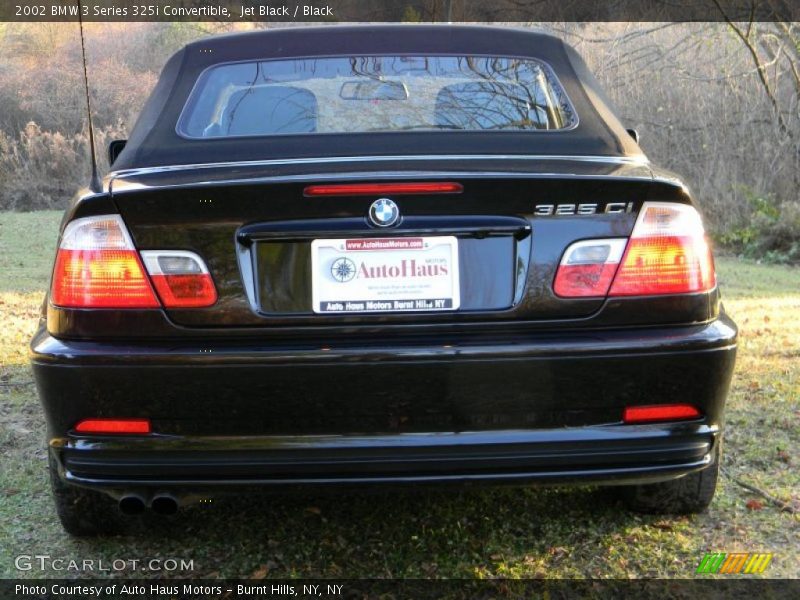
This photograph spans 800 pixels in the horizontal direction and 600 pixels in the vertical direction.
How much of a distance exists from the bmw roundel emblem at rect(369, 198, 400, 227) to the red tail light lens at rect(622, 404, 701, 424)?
792mm

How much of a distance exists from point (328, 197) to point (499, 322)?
1.79 ft

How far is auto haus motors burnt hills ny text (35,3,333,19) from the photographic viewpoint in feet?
54.0

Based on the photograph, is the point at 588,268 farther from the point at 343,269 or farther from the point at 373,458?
the point at 373,458

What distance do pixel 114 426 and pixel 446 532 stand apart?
1.25 metres

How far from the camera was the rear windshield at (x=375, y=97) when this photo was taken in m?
2.98

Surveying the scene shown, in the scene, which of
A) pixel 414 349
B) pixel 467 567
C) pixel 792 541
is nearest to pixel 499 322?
pixel 414 349

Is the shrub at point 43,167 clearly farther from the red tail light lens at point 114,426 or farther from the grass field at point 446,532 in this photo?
the red tail light lens at point 114,426

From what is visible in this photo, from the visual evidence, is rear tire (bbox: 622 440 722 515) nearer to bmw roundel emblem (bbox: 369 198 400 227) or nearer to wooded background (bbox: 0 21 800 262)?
bmw roundel emblem (bbox: 369 198 400 227)

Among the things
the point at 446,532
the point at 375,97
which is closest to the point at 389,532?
the point at 446,532

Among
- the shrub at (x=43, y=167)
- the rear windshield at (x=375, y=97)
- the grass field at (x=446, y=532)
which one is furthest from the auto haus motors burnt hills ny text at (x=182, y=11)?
the grass field at (x=446, y=532)

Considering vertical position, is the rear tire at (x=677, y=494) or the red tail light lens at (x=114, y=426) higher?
the red tail light lens at (x=114, y=426)
